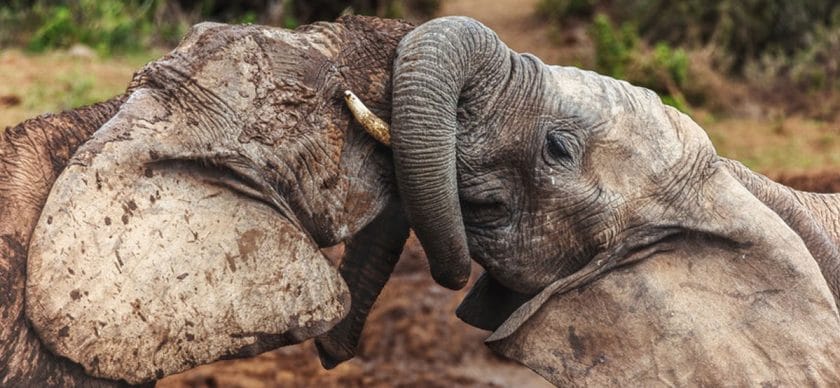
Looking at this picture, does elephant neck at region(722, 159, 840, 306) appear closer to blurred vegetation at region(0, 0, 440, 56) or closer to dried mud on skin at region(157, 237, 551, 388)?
dried mud on skin at region(157, 237, 551, 388)

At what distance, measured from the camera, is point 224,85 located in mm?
2986

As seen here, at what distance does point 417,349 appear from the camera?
689 centimetres

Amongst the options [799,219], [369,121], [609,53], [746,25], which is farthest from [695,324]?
[746,25]

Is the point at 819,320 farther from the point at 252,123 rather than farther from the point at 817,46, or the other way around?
the point at 817,46

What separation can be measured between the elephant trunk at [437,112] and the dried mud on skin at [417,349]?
3477 millimetres

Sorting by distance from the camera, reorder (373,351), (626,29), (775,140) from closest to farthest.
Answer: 1. (373,351)
2. (775,140)
3. (626,29)

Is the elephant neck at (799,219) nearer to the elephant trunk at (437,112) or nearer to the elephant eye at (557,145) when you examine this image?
the elephant eye at (557,145)

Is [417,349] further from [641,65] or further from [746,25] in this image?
[746,25]

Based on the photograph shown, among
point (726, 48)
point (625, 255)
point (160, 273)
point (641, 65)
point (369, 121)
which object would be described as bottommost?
point (726, 48)

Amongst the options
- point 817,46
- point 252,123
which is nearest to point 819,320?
point 252,123

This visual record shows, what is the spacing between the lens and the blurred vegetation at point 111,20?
950cm

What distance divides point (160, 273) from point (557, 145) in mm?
1041

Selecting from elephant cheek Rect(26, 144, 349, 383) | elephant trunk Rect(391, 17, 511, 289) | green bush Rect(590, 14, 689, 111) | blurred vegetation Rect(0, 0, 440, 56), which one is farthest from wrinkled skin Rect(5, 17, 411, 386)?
green bush Rect(590, 14, 689, 111)

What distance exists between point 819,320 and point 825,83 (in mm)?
9354
